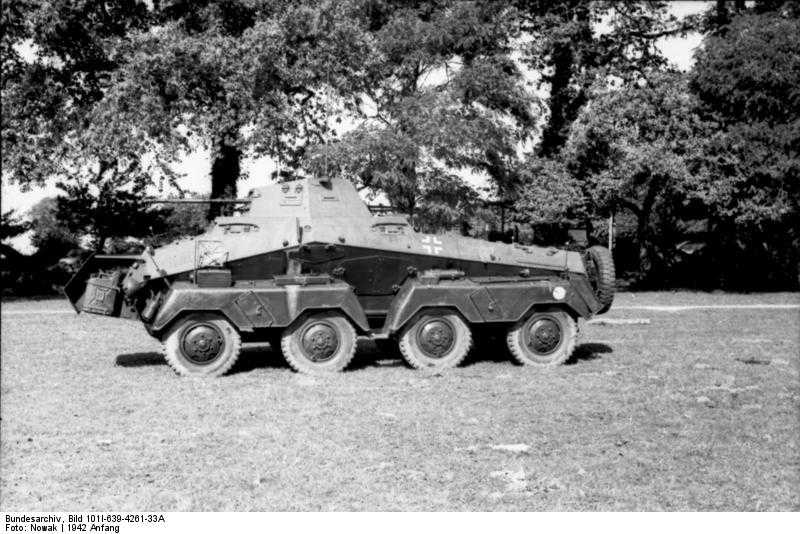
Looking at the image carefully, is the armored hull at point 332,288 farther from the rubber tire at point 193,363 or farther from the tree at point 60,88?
the tree at point 60,88

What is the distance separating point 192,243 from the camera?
1158 centimetres

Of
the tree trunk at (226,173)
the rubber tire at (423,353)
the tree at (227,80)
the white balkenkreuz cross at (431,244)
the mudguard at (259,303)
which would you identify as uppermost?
the tree at (227,80)

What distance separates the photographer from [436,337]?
11711 millimetres

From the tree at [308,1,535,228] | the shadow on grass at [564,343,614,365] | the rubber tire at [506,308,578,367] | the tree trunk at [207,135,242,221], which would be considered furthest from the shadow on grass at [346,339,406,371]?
the tree trunk at [207,135,242,221]

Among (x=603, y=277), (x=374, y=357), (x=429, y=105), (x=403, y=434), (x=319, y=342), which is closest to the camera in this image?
(x=403, y=434)

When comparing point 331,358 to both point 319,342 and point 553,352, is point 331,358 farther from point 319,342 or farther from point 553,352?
point 553,352

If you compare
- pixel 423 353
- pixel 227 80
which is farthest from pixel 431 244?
pixel 227 80

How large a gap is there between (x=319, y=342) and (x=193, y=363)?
1.53 meters

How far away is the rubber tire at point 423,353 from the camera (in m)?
11.7

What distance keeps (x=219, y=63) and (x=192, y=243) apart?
513 inches

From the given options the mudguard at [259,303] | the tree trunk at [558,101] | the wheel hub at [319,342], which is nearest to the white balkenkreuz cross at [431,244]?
the mudguard at [259,303]

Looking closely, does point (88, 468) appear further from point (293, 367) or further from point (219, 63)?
point (219, 63)

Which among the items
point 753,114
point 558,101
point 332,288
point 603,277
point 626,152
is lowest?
point 332,288

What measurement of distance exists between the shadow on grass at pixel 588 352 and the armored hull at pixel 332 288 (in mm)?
642
